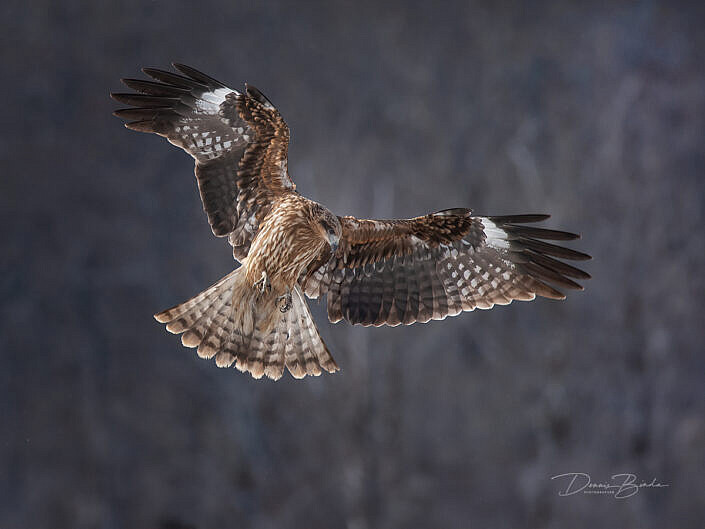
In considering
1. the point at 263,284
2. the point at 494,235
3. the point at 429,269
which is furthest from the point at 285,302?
the point at 494,235

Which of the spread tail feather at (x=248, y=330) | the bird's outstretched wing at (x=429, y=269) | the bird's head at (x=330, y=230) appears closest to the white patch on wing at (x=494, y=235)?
the bird's outstretched wing at (x=429, y=269)

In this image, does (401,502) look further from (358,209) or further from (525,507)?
(358,209)

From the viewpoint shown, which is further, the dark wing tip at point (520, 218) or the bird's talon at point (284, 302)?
the bird's talon at point (284, 302)

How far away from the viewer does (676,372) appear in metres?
3.20

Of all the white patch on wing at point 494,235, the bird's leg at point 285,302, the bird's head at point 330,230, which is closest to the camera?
the bird's head at point 330,230

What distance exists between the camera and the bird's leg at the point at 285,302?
7.38ft

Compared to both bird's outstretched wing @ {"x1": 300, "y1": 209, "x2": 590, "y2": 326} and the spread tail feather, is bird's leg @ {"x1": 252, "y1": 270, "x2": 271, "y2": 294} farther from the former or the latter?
bird's outstretched wing @ {"x1": 300, "y1": 209, "x2": 590, "y2": 326}

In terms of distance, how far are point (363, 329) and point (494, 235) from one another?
909 millimetres

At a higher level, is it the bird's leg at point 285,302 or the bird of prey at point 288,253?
the bird of prey at point 288,253

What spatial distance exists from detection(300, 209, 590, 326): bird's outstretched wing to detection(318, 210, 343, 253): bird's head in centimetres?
14

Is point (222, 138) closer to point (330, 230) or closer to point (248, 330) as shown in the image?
point (330, 230)

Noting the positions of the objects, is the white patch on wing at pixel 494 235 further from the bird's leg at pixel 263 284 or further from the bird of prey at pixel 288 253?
the bird's leg at pixel 263 284

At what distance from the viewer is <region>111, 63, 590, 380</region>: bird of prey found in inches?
86.2

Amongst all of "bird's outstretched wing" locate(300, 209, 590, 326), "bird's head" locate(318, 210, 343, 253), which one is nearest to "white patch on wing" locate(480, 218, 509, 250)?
"bird's outstretched wing" locate(300, 209, 590, 326)
